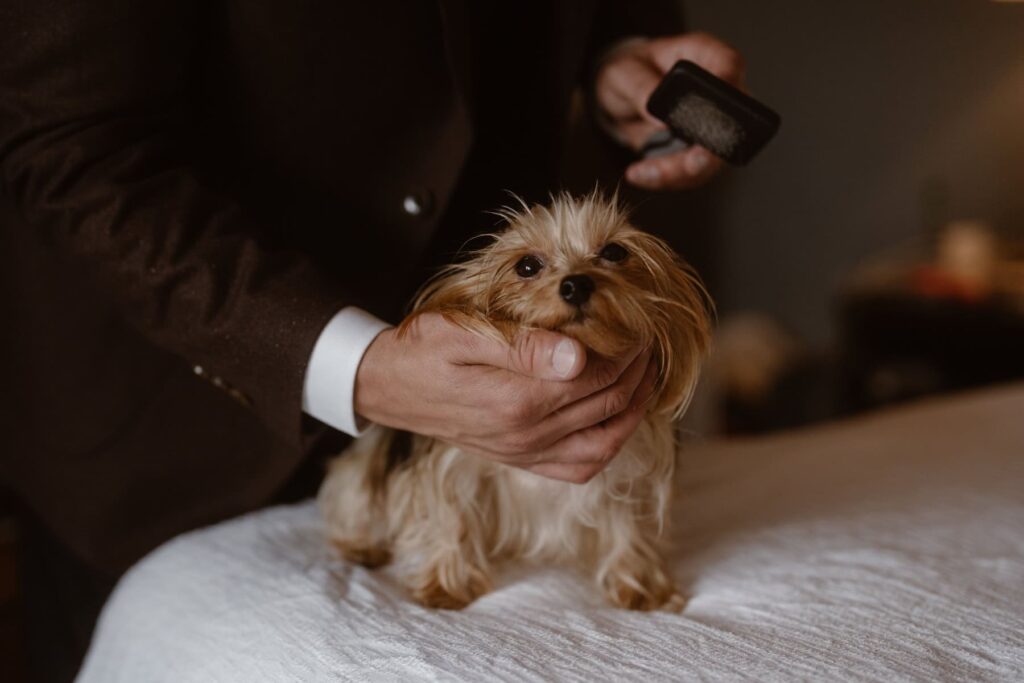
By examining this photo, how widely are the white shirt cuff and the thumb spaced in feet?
0.43

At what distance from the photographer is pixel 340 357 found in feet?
2.76

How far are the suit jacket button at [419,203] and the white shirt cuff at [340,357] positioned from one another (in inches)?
6.1

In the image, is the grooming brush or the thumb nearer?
the thumb

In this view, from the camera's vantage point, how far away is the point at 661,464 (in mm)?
998

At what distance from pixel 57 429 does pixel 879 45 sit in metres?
2.44

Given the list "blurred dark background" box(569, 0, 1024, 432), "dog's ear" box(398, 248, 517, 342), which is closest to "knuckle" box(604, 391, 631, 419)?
"dog's ear" box(398, 248, 517, 342)

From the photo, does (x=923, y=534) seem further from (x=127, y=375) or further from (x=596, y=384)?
(x=127, y=375)

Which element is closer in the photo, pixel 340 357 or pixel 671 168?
pixel 340 357

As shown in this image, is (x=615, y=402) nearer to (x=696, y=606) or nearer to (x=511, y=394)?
(x=511, y=394)

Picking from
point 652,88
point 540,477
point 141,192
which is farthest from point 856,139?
point 141,192

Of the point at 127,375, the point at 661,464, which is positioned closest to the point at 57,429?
the point at 127,375

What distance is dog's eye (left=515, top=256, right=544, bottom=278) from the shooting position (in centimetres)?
82

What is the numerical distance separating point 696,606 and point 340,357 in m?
0.46

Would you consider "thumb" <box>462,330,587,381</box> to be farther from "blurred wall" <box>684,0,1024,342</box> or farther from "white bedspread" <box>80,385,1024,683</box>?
"blurred wall" <box>684,0,1024,342</box>
